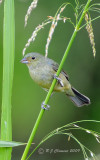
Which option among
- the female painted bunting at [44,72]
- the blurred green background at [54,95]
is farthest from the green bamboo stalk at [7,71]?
the blurred green background at [54,95]

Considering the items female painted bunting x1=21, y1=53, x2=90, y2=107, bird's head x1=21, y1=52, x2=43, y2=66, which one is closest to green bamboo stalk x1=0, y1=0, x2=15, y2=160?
female painted bunting x1=21, y1=53, x2=90, y2=107

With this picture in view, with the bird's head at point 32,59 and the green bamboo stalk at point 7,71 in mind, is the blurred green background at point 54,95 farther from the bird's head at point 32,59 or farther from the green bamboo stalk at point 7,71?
the green bamboo stalk at point 7,71

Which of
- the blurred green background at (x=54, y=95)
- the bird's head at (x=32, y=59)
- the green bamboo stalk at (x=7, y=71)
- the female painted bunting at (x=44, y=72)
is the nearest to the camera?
the green bamboo stalk at (x=7, y=71)

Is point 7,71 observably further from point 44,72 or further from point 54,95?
point 54,95

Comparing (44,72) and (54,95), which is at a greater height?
(44,72)

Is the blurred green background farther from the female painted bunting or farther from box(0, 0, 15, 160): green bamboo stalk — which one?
box(0, 0, 15, 160): green bamboo stalk

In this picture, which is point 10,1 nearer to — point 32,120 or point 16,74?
point 16,74

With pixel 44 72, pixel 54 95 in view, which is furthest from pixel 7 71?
pixel 54 95

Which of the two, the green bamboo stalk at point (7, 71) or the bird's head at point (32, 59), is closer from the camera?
the green bamboo stalk at point (7, 71)

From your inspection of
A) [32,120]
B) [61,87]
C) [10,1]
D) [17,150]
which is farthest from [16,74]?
[10,1]
